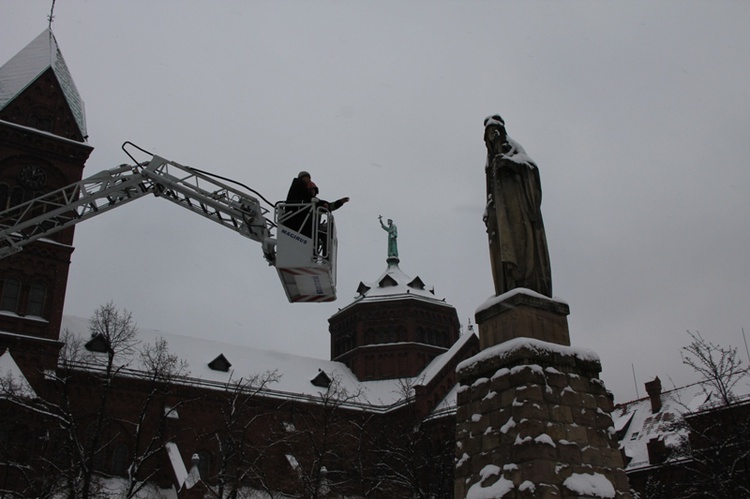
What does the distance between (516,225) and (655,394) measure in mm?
33800

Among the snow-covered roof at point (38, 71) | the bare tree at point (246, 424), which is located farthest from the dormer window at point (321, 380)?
the snow-covered roof at point (38, 71)

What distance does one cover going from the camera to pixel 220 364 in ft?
136

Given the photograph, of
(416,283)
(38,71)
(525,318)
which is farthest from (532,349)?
(416,283)

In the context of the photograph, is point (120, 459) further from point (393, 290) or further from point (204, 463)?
point (393, 290)

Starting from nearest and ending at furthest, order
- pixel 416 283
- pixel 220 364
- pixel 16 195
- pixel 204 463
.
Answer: pixel 16 195, pixel 204 463, pixel 220 364, pixel 416 283

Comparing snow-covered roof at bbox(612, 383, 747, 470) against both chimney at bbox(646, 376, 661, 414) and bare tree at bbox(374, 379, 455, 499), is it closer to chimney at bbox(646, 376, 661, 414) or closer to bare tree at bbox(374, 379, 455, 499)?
chimney at bbox(646, 376, 661, 414)

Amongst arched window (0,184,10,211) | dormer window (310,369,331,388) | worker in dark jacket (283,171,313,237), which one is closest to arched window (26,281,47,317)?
arched window (0,184,10,211)

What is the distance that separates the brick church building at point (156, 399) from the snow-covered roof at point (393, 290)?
18.5 ft

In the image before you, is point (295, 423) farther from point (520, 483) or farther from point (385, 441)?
point (520, 483)

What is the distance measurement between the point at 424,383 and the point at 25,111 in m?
26.0

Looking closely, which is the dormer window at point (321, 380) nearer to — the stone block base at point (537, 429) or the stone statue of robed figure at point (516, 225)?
the stone statue of robed figure at point (516, 225)

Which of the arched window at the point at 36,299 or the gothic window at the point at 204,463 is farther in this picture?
the gothic window at the point at 204,463

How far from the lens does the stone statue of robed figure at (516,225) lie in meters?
8.09

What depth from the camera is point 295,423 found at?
133ft
